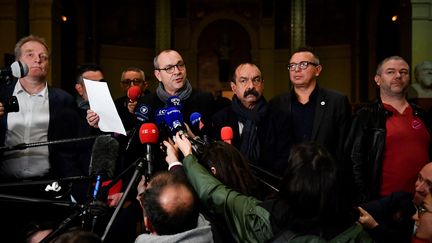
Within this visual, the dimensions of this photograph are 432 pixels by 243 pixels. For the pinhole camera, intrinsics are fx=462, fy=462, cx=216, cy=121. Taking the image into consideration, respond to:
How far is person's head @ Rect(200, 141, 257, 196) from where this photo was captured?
6.65ft

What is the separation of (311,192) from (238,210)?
325mm

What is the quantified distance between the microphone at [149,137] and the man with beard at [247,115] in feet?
3.01

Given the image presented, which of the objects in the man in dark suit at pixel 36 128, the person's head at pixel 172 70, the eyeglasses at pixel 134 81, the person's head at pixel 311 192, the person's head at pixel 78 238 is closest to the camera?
the person's head at pixel 78 238

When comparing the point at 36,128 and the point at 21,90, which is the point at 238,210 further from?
the point at 21,90

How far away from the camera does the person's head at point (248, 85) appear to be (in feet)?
9.82

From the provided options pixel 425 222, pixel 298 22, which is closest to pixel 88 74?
pixel 425 222

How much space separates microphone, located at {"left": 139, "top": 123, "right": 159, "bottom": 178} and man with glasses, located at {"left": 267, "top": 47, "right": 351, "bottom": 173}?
1.11 metres

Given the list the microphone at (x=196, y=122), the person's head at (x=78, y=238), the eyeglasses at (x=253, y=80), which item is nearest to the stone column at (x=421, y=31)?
the eyeglasses at (x=253, y=80)

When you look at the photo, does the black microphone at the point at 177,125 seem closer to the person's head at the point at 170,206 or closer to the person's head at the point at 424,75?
the person's head at the point at 170,206

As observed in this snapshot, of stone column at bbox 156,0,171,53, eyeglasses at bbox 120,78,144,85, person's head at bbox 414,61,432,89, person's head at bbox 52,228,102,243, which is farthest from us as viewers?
stone column at bbox 156,0,171,53

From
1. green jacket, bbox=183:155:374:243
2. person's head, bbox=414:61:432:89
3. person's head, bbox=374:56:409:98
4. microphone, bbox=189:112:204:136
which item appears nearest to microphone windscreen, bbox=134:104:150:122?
microphone, bbox=189:112:204:136

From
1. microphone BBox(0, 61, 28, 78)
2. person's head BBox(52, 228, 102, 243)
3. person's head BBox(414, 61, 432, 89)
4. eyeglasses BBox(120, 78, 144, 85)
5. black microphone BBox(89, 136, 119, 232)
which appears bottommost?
person's head BBox(52, 228, 102, 243)

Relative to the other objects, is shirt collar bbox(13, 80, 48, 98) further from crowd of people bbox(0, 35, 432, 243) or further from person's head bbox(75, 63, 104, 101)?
person's head bbox(75, 63, 104, 101)

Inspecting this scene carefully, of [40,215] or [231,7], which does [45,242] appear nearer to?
[40,215]
